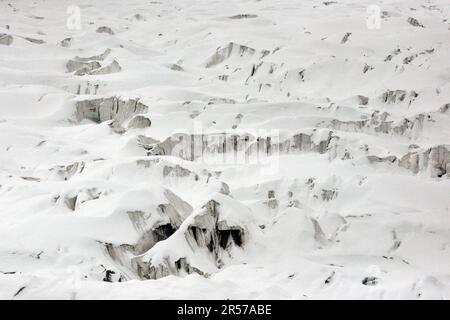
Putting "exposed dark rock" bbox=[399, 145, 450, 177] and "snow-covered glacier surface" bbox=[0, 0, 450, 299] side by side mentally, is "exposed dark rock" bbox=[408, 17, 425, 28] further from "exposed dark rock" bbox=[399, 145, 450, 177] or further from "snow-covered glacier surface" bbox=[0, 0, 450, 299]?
"exposed dark rock" bbox=[399, 145, 450, 177]

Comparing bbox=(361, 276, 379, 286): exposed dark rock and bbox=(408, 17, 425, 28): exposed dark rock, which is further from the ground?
bbox=(408, 17, 425, 28): exposed dark rock

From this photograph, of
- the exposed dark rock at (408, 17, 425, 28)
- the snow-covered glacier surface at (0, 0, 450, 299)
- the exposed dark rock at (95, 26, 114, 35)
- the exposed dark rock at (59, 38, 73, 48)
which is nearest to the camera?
the snow-covered glacier surface at (0, 0, 450, 299)

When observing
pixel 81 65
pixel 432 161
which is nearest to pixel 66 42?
pixel 81 65

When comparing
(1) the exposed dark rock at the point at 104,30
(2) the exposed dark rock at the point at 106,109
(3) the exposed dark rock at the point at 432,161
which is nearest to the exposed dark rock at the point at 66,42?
(1) the exposed dark rock at the point at 104,30

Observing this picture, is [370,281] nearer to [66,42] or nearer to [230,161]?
[230,161]

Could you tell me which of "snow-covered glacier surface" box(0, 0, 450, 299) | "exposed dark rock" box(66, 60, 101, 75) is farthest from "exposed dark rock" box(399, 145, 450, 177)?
"exposed dark rock" box(66, 60, 101, 75)

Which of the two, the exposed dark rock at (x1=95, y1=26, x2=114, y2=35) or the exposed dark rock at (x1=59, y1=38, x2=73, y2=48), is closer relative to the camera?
the exposed dark rock at (x1=59, y1=38, x2=73, y2=48)

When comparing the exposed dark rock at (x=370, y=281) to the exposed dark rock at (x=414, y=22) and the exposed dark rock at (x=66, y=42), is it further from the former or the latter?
the exposed dark rock at (x=414, y=22)
